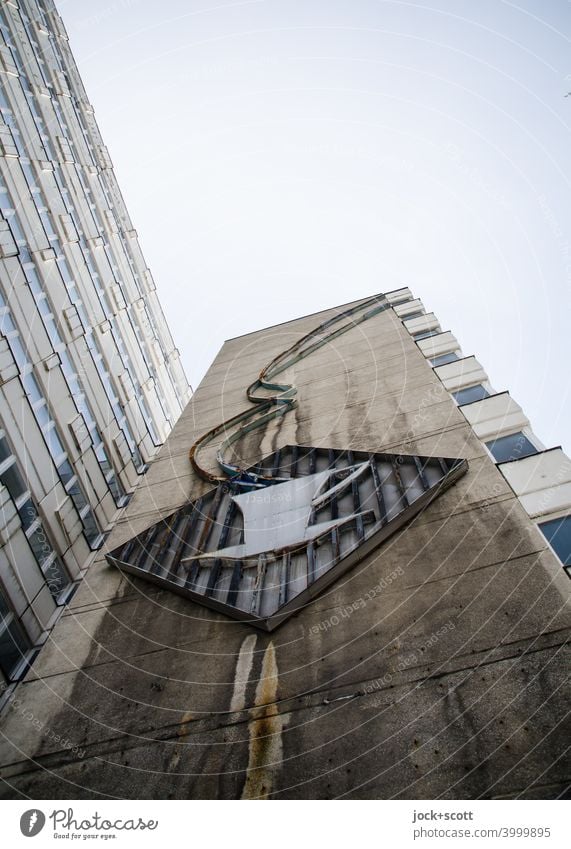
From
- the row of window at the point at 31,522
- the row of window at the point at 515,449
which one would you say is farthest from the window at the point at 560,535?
the row of window at the point at 31,522

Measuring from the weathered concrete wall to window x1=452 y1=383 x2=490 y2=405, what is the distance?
328 cm

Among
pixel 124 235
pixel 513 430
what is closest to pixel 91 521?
pixel 513 430

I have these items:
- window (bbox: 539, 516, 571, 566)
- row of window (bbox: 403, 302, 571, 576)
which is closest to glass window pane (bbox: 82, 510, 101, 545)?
row of window (bbox: 403, 302, 571, 576)

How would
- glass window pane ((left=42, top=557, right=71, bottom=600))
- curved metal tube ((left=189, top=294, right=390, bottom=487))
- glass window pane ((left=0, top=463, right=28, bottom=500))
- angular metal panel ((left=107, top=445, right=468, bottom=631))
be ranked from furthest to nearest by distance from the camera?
curved metal tube ((left=189, top=294, right=390, bottom=487)) → glass window pane ((left=42, top=557, right=71, bottom=600)) → glass window pane ((left=0, top=463, right=28, bottom=500)) → angular metal panel ((left=107, top=445, right=468, bottom=631))

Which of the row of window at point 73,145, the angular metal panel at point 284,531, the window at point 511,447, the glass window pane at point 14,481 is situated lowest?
the window at point 511,447

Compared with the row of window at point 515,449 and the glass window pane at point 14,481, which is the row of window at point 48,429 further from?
the row of window at point 515,449

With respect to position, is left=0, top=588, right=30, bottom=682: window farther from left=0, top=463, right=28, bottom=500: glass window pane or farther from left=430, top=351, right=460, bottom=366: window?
left=430, top=351, right=460, bottom=366: window

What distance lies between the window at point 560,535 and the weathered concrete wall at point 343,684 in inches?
11.2

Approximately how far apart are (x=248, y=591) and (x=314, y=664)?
7.57 feet

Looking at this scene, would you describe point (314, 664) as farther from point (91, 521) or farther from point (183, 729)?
point (91, 521)

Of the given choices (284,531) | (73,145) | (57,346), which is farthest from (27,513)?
(73,145)

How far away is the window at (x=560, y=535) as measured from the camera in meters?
10.4

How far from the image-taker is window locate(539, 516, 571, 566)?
34.1ft

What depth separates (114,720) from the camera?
10.0 meters
